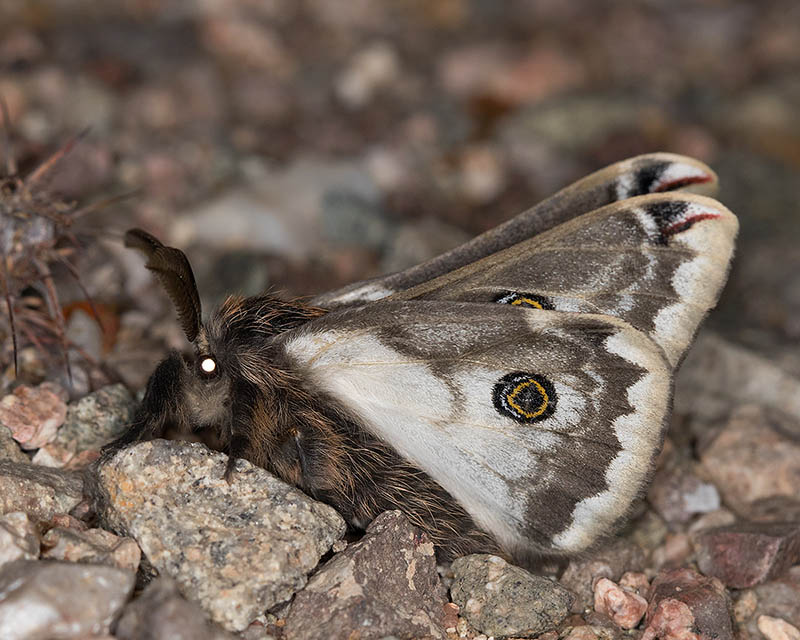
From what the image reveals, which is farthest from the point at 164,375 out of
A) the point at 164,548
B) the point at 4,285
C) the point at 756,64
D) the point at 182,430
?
the point at 756,64

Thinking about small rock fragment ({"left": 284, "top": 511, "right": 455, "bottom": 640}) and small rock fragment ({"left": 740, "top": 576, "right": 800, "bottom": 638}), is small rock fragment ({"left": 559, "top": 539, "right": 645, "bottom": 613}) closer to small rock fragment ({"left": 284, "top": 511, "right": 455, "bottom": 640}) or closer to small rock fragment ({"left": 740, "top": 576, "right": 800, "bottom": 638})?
small rock fragment ({"left": 740, "top": 576, "right": 800, "bottom": 638})

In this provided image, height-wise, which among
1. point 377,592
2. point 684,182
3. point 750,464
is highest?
point 684,182

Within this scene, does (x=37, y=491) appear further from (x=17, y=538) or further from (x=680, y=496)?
(x=680, y=496)

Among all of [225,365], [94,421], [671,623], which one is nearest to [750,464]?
[671,623]

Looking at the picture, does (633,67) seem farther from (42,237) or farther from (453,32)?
(42,237)

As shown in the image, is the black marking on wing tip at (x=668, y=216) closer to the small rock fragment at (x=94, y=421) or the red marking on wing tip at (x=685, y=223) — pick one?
the red marking on wing tip at (x=685, y=223)

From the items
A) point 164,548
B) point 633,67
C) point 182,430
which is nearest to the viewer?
point 164,548

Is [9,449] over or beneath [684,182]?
beneath
